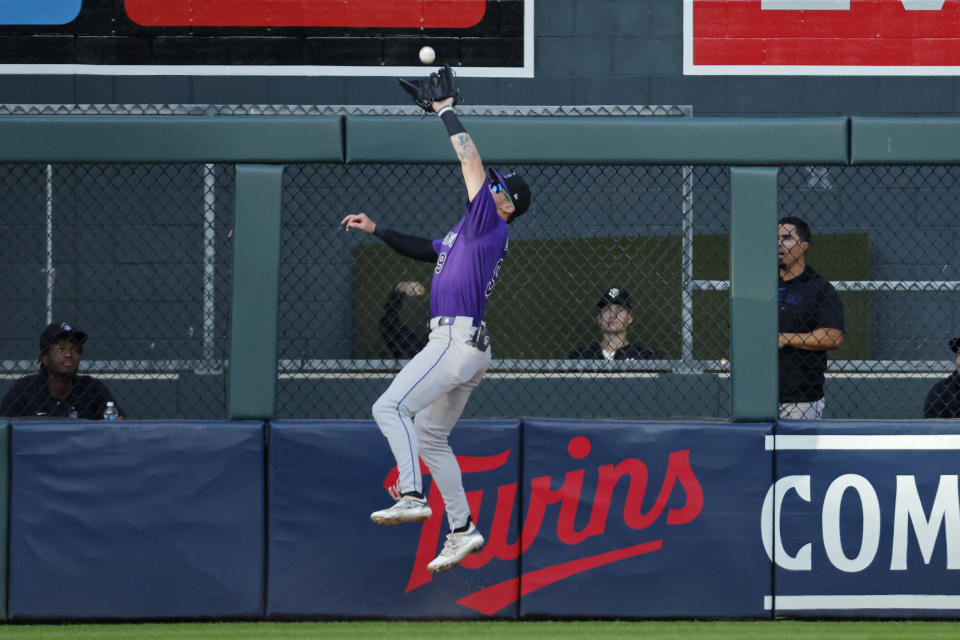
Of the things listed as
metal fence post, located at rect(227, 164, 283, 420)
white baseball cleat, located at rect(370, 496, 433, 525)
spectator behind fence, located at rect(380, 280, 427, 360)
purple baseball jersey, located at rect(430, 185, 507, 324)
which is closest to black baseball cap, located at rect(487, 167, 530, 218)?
purple baseball jersey, located at rect(430, 185, 507, 324)

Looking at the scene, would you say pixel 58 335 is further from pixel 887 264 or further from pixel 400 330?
pixel 887 264

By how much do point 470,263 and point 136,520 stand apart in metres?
1.89

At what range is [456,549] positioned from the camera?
15.2 ft

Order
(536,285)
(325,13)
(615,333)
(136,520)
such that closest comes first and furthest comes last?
1. (136,520)
2. (615,333)
3. (536,285)
4. (325,13)

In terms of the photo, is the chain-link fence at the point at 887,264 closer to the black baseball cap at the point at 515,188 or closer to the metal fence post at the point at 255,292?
the black baseball cap at the point at 515,188

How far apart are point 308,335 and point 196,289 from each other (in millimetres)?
897

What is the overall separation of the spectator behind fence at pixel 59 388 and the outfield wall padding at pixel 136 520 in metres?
0.71

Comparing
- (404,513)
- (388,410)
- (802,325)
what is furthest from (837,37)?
(404,513)

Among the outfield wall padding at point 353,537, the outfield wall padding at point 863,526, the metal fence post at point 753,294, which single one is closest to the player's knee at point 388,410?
the outfield wall padding at point 353,537

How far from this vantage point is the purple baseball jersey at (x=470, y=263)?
183 inches

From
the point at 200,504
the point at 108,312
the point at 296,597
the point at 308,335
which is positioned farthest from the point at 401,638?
the point at 108,312

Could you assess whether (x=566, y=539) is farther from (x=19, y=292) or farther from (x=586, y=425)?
(x=19, y=292)

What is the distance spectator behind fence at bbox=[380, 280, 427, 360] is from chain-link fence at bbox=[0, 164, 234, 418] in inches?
53.0

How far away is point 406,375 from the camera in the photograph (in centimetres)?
462
